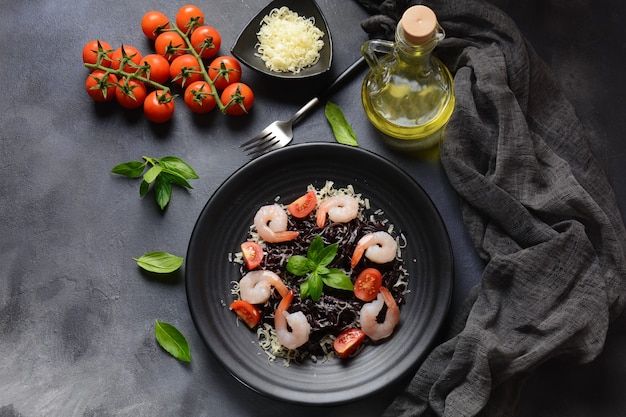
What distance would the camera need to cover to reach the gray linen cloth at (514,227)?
267cm

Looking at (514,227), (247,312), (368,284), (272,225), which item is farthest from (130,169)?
(514,227)

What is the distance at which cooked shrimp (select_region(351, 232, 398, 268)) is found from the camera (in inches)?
112

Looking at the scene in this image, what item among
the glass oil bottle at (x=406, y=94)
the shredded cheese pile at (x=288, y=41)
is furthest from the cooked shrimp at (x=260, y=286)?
the shredded cheese pile at (x=288, y=41)

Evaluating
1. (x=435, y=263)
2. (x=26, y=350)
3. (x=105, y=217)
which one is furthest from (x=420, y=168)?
(x=26, y=350)

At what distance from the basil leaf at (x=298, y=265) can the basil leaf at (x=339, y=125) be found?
524 millimetres

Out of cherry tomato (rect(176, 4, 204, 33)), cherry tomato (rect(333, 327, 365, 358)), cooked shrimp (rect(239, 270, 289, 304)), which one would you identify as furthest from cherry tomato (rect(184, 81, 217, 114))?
cherry tomato (rect(333, 327, 365, 358))

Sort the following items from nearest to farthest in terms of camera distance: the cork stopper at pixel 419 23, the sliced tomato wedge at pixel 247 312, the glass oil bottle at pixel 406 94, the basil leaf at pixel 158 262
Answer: the cork stopper at pixel 419 23
the glass oil bottle at pixel 406 94
the sliced tomato wedge at pixel 247 312
the basil leaf at pixel 158 262

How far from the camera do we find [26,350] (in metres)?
3.05

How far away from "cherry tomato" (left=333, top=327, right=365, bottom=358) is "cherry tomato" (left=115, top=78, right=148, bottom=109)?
125 cm

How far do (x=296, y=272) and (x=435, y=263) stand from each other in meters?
0.53

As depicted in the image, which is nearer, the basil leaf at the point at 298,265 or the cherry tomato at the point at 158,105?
the basil leaf at the point at 298,265

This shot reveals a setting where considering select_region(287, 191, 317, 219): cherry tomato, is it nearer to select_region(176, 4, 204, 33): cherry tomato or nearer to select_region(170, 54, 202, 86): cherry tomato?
select_region(170, 54, 202, 86): cherry tomato

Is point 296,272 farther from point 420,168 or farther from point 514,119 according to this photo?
point 514,119

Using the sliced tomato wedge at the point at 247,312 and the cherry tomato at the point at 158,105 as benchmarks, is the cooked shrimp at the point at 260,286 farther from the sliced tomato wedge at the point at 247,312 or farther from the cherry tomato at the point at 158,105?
the cherry tomato at the point at 158,105
